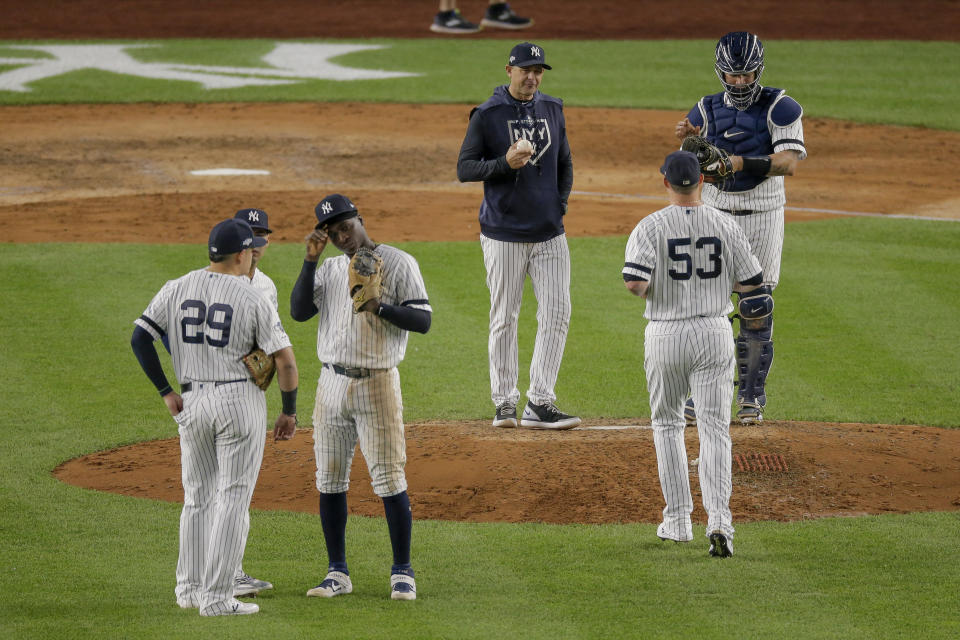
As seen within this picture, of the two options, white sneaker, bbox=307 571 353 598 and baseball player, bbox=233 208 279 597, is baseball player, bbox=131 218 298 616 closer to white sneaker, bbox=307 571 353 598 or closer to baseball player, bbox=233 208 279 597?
baseball player, bbox=233 208 279 597

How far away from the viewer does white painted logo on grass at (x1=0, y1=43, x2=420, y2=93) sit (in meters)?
25.4

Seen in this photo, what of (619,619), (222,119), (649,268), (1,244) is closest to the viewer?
(619,619)

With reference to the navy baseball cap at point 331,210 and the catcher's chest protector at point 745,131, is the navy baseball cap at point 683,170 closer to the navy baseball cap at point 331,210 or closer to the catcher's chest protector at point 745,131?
the navy baseball cap at point 331,210

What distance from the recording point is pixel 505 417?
8844 millimetres

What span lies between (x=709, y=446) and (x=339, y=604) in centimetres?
195

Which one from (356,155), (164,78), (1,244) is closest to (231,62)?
(164,78)

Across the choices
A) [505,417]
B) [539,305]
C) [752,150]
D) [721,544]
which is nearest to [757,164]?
[752,150]

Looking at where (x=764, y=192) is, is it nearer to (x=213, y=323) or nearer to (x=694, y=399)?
(x=694, y=399)

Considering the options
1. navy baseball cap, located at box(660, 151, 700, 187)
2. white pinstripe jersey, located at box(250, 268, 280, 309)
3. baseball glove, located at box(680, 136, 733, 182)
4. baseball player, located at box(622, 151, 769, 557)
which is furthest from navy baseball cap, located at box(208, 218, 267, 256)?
baseball glove, located at box(680, 136, 733, 182)

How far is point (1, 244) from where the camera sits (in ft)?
47.1

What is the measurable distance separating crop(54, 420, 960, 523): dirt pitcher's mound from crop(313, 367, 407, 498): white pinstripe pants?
51.8 inches

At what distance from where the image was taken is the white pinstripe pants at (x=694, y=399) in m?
6.57

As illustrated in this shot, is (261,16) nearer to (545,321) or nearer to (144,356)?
(545,321)

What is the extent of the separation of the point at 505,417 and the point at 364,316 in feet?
9.48
